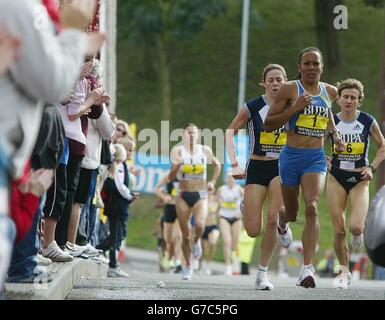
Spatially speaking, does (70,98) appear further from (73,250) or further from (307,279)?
(307,279)

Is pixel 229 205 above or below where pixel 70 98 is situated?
below

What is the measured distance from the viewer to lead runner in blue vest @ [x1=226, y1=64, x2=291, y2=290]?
13.4 meters

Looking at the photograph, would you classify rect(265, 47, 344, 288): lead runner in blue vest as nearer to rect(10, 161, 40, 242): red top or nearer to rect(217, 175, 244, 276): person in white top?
rect(10, 161, 40, 242): red top

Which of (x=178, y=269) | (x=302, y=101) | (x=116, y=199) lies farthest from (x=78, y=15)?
(x=178, y=269)

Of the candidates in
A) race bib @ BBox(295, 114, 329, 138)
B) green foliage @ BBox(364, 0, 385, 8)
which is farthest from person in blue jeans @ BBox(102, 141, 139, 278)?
green foliage @ BBox(364, 0, 385, 8)

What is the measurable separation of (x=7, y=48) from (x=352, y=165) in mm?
9263

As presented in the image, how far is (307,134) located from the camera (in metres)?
12.9

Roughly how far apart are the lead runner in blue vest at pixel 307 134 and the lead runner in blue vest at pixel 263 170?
420 mm

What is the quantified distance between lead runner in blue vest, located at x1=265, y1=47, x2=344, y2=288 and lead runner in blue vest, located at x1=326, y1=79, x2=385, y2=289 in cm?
182

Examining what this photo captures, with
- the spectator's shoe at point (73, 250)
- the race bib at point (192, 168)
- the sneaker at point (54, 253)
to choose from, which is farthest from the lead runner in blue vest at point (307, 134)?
the race bib at point (192, 168)

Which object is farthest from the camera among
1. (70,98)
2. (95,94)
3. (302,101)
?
(302,101)

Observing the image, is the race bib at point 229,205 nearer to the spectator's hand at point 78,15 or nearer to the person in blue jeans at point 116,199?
the person in blue jeans at point 116,199

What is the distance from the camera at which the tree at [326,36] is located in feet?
163
